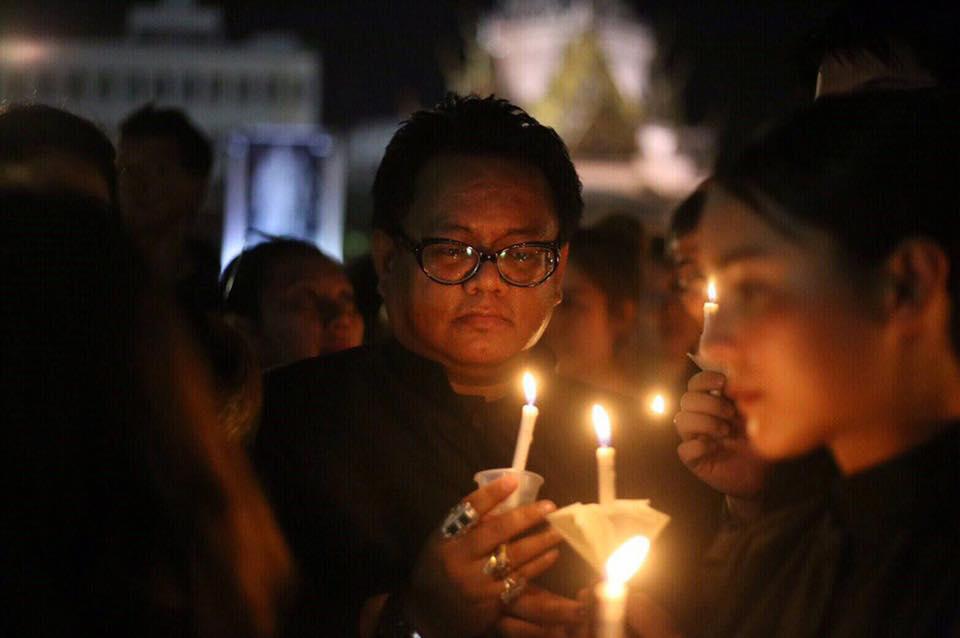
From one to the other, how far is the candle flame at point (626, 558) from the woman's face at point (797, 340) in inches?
8.5

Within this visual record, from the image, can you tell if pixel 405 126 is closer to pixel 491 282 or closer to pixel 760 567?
pixel 491 282

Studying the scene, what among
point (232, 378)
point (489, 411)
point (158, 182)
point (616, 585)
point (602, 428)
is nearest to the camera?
point (616, 585)

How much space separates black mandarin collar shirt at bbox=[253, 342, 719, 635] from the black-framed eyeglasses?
0.65ft

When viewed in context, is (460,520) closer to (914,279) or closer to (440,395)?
(440,395)

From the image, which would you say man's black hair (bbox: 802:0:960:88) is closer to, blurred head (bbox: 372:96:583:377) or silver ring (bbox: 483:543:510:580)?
blurred head (bbox: 372:96:583:377)

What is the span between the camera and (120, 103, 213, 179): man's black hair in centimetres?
490

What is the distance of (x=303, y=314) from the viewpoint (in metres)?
3.72

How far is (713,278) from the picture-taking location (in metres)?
1.60

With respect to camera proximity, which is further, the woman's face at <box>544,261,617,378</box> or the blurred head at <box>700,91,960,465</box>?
the woman's face at <box>544,261,617,378</box>

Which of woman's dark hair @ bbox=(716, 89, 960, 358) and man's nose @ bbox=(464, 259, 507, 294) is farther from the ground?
woman's dark hair @ bbox=(716, 89, 960, 358)

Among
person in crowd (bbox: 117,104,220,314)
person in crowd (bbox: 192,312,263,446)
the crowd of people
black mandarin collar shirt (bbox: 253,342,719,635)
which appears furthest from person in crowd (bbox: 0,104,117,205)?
person in crowd (bbox: 117,104,220,314)

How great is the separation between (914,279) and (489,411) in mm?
1189

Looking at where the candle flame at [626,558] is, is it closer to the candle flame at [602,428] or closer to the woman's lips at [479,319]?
the candle flame at [602,428]

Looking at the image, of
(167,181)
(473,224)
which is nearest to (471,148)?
(473,224)
